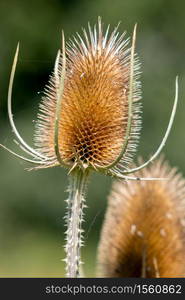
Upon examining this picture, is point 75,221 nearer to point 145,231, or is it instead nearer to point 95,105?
point 95,105

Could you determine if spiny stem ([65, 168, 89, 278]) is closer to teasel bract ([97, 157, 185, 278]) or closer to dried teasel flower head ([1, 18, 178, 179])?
dried teasel flower head ([1, 18, 178, 179])

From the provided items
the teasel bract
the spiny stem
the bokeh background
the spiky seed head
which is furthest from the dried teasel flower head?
the bokeh background

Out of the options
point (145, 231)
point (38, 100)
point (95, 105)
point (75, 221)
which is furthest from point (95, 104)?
point (38, 100)

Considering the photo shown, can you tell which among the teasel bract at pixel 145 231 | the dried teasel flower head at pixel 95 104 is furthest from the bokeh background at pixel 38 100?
the dried teasel flower head at pixel 95 104

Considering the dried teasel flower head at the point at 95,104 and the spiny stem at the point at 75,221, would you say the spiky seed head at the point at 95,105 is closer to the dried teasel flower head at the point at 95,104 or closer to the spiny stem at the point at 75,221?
the dried teasel flower head at the point at 95,104

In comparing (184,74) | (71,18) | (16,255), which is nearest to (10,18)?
(71,18)
